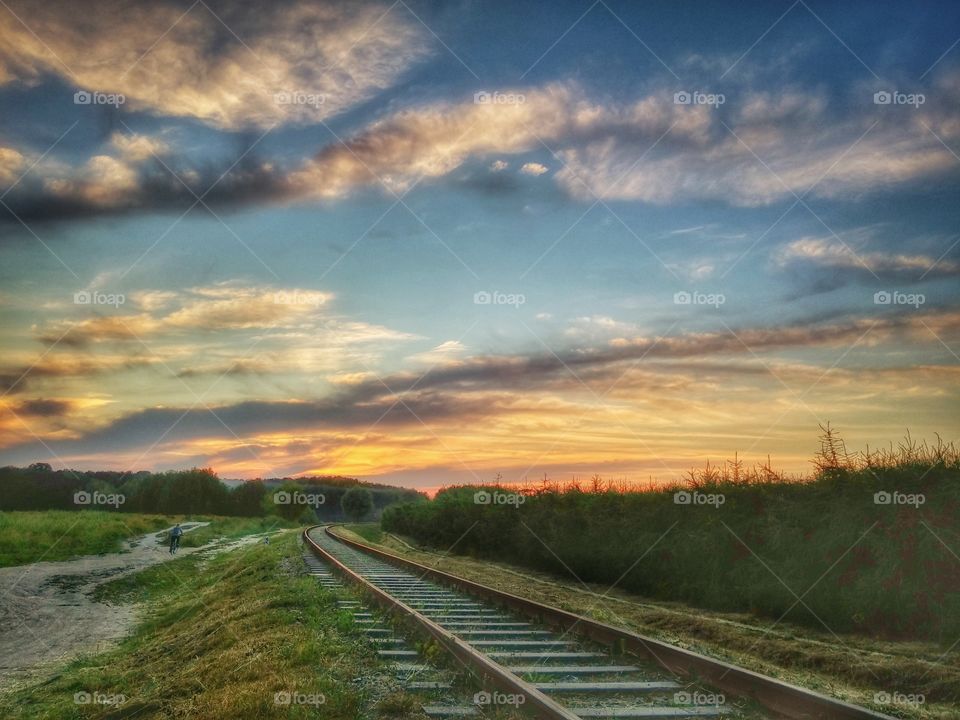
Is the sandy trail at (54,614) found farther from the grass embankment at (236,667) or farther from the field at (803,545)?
the field at (803,545)

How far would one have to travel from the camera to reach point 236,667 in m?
8.52

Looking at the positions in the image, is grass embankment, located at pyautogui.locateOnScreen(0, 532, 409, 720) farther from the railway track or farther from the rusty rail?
the rusty rail

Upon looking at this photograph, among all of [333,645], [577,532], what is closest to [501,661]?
[333,645]

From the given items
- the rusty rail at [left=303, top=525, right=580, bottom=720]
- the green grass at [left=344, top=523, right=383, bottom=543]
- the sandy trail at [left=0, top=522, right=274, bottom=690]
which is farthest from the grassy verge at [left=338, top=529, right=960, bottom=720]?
the green grass at [left=344, top=523, right=383, bottom=543]

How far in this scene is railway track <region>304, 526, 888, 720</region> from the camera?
5734mm

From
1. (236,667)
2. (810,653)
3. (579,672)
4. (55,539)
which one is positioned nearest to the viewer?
(579,672)

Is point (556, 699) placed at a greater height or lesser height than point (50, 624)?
greater

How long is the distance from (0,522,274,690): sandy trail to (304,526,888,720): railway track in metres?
8.89

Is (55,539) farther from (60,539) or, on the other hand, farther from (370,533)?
(370,533)

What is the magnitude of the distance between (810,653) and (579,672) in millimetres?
3340

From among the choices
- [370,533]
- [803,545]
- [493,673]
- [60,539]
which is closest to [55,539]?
[60,539]

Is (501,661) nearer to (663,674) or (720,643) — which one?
(663,674)

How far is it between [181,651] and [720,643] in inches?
329

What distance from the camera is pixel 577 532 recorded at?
2072 cm
